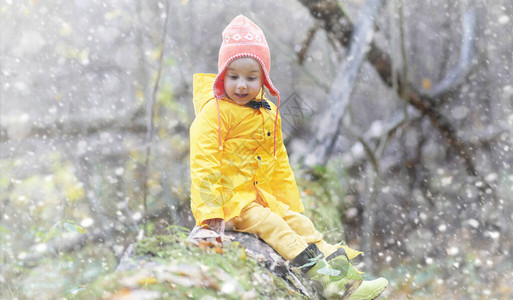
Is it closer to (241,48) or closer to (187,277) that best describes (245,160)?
(241,48)

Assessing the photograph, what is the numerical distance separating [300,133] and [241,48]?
3.19 m

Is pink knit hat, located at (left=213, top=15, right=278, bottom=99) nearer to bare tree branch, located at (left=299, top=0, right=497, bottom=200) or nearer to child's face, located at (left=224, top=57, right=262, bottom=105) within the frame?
child's face, located at (left=224, top=57, right=262, bottom=105)

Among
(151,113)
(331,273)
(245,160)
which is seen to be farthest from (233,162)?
(151,113)

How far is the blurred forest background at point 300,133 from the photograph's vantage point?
4.30 m

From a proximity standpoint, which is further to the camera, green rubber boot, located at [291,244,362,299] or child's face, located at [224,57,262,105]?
child's face, located at [224,57,262,105]

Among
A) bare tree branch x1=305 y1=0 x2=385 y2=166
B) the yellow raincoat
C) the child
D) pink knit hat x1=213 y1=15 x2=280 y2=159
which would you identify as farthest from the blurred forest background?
pink knit hat x1=213 y1=15 x2=280 y2=159

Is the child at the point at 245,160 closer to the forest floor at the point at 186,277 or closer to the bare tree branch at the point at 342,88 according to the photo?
the forest floor at the point at 186,277

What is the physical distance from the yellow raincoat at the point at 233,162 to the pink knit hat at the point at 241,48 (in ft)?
0.43

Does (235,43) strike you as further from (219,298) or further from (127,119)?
(127,119)

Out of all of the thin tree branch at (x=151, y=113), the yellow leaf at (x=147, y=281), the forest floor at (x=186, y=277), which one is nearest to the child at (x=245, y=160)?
the forest floor at (x=186, y=277)

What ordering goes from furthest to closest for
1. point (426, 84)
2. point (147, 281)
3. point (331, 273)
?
point (426, 84) < point (331, 273) < point (147, 281)

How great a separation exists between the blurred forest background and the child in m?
1.51

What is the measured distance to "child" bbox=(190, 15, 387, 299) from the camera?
6.73 ft

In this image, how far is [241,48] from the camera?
7.11ft
